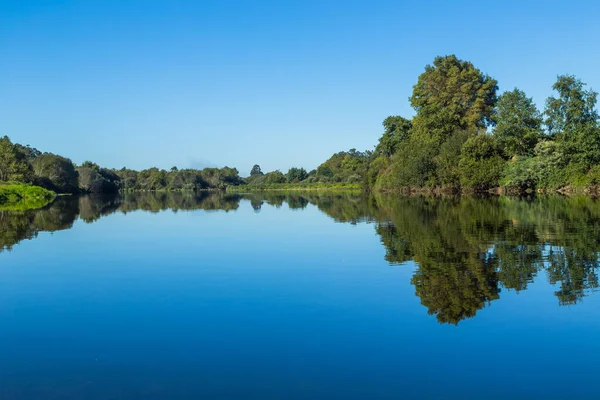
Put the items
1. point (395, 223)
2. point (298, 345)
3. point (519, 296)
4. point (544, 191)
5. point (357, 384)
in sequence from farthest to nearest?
point (544, 191), point (395, 223), point (519, 296), point (298, 345), point (357, 384)

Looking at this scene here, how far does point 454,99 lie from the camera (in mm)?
72750

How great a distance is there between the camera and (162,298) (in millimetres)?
10148

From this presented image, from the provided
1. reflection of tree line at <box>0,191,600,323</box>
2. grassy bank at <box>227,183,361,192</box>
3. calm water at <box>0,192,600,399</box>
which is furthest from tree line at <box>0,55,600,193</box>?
calm water at <box>0,192,600,399</box>

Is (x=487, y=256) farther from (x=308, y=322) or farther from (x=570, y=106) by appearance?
(x=570, y=106)

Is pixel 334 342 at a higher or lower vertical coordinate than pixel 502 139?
lower

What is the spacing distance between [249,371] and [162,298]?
4.51 metres

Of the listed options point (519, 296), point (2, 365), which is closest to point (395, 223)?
point (519, 296)

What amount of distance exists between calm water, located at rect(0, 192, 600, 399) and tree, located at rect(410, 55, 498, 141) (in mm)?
55796

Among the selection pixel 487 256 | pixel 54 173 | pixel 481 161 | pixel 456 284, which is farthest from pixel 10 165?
pixel 456 284

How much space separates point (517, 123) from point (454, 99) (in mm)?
16123

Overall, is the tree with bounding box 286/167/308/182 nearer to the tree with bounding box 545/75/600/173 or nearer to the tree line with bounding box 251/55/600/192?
the tree line with bounding box 251/55/600/192

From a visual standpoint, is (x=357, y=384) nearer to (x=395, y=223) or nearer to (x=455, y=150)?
(x=395, y=223)

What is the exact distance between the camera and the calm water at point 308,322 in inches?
231

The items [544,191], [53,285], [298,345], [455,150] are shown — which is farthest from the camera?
[455,150]
